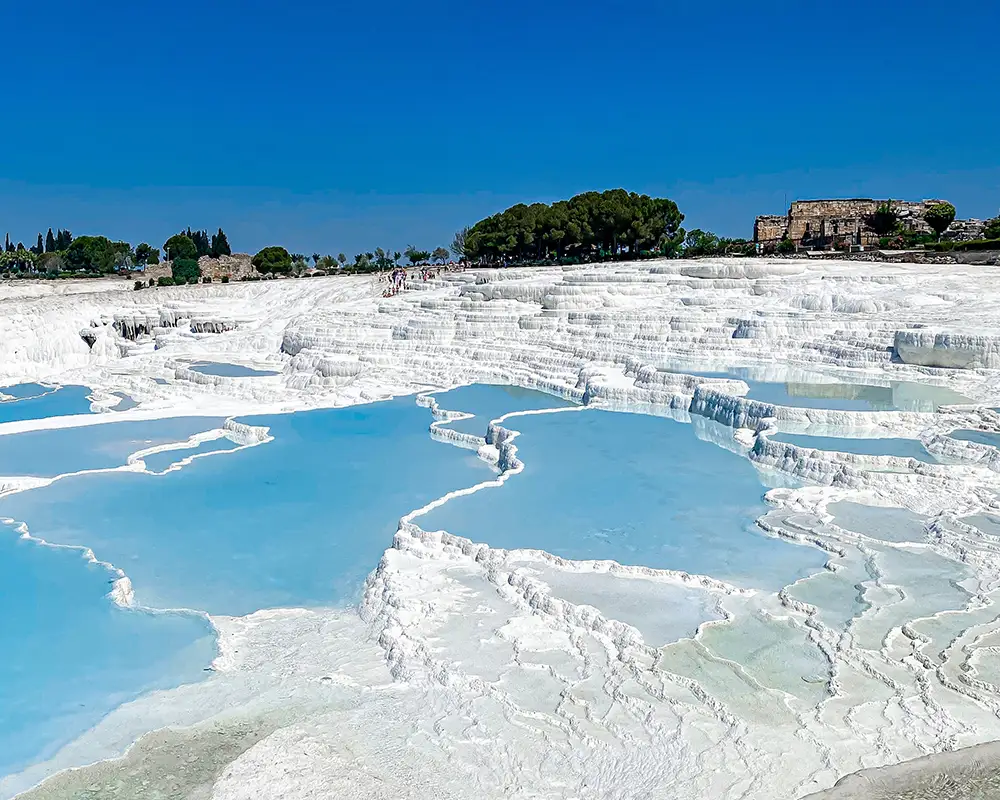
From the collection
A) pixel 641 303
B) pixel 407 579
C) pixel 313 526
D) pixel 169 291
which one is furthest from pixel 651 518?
pixel 169 291

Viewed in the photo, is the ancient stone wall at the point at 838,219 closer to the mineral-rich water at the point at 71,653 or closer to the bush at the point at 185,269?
the bush at the point at 185,269

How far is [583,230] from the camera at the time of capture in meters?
35.2

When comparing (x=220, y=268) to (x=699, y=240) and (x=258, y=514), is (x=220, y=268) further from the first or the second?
(x=258, y=514)

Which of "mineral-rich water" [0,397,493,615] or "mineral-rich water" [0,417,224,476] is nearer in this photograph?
"mineral-rich water" [0,397,493,615]

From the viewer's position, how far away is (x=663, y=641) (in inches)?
252

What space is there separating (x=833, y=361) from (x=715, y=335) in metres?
2.82

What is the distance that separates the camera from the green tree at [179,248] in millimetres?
45406

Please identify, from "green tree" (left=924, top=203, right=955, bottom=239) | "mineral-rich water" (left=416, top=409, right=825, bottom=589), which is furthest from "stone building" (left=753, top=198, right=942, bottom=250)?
"mineral-rich water" (left=416, top=409, right=825, bottom=589)

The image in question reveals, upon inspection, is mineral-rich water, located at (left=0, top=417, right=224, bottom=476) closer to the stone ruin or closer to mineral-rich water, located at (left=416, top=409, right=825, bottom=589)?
mineral-rich water, located at (left=416, top=409, right=825, bottom=589)

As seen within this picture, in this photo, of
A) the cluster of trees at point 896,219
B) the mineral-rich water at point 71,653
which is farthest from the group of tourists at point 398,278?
the mineral-rich water at point 71,653

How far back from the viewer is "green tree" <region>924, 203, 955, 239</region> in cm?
3578

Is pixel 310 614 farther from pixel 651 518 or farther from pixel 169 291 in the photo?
pixel 169 291

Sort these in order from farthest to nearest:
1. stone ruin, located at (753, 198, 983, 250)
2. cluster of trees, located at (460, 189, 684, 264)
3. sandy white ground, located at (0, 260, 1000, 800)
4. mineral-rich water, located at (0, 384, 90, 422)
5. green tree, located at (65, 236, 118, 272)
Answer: green tree, located at (65, 236, 118, 272) < stone ruin, located at (753, 198, 983, 250) < cluster of trees, located at (460, 189, 684, 264) < mineral-rich water, located at (0, 384, 90, 422) < sandy white ground, located at (0, 260, 1000, 800)

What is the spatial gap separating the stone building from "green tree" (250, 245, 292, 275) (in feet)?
66.9
